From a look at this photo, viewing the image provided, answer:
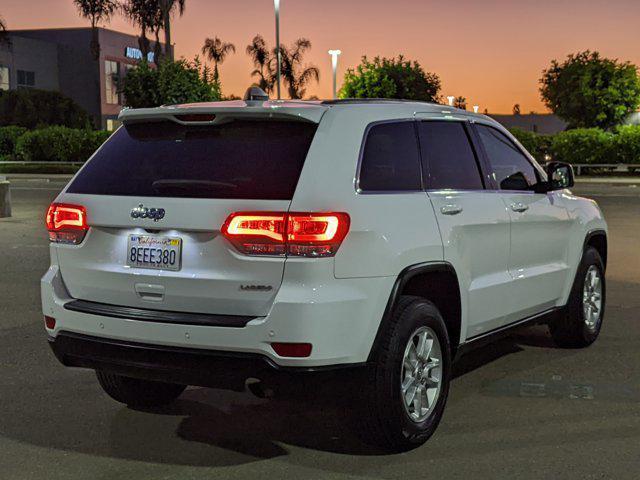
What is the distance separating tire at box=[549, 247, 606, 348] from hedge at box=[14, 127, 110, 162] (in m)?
47.2

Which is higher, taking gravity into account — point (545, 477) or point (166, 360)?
point (166, 360)

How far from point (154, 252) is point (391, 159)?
1393mm

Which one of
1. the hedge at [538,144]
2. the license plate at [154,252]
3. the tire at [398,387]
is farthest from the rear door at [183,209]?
the hedge at [538,144]

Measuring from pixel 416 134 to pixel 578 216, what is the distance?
2.32 m

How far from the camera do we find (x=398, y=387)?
5.00 metres

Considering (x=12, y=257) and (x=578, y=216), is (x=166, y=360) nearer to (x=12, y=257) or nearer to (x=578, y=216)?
(x=578, y=216)

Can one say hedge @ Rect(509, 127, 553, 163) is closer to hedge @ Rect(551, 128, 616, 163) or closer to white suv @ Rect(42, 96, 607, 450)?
hedge @ Rect(551, 128, 616, 163)

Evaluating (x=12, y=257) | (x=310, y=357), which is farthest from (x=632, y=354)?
(x=12, y=257)

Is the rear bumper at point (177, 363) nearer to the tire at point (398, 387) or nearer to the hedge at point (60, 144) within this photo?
the tire at point (398, 387)

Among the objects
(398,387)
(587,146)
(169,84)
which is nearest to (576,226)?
(398,387)

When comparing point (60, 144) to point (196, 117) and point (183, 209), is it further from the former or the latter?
point (183, 209)

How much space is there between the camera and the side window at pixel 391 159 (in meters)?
5.13

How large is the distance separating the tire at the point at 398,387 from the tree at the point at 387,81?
54.6 meters

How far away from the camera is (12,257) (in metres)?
14.2
